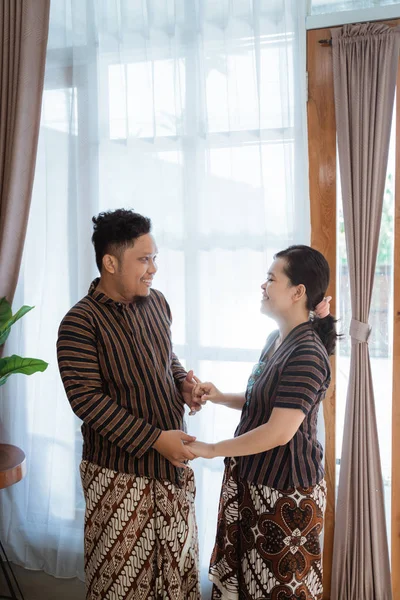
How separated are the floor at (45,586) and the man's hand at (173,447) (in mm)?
1215

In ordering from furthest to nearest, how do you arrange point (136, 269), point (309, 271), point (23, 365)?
point (23, 365), point (136, 269), point (309, 271)

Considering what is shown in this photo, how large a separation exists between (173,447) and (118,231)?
675 millimetres

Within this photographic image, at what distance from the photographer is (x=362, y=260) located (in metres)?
2.24

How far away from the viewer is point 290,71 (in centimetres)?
226

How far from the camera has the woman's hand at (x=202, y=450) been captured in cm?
182

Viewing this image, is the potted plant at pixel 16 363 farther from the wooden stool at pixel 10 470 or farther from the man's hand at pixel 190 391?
the man's hand at pixel 190 391

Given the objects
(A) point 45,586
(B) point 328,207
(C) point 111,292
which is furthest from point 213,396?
(A) point 45,586

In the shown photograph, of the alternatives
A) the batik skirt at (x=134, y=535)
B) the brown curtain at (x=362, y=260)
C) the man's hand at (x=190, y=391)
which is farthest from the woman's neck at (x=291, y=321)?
the batik skirt at (x=134, y=535)

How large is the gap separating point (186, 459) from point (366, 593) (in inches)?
40.4

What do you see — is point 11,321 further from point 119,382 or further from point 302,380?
point 302,380

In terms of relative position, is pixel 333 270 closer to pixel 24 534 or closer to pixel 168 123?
pixel 168 123

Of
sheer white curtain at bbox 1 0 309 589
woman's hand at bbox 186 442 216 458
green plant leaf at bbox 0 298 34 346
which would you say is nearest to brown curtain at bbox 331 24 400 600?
sheer white curtain at bbox 1 0 309 589

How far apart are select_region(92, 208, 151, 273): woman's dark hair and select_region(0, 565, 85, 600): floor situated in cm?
162

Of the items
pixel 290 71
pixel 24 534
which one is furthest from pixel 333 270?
pixel 24 534
